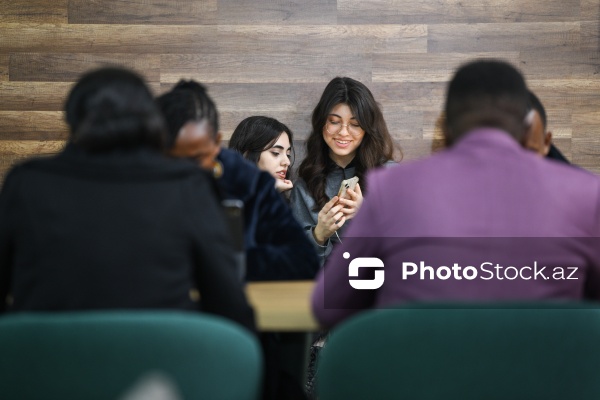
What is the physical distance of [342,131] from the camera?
13.2 ft

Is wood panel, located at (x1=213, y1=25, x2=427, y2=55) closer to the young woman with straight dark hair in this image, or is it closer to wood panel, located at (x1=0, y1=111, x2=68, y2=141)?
the young woman with straight dark hair

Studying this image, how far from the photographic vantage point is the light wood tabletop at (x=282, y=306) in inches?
76.8

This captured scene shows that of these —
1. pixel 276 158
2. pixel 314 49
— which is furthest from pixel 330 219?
pixel 314 49

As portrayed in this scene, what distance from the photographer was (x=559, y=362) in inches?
56.8

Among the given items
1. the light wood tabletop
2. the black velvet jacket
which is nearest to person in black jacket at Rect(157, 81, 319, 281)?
the black velvet jacket

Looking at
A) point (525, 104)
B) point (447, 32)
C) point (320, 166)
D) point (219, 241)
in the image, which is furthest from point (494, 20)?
point (219, 241)

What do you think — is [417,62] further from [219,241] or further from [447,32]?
[219,241]

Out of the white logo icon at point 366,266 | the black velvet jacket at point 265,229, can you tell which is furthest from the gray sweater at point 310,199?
the white logo icon at point 366,266

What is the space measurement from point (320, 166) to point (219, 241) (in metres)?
2.35

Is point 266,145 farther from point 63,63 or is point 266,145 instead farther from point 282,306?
point 282,306

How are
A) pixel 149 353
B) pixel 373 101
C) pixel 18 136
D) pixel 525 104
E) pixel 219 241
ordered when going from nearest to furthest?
pixel 149 353, pixel 219 241, pixel 525 104, pixel 373 101, pixel 18 136

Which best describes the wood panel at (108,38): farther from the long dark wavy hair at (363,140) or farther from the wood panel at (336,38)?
the long dark wavy hair at (363,140)

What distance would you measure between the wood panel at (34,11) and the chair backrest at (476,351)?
3288 mm

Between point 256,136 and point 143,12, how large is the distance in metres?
0.93
